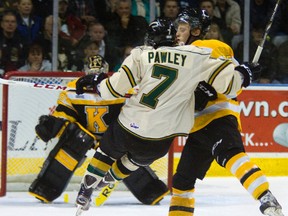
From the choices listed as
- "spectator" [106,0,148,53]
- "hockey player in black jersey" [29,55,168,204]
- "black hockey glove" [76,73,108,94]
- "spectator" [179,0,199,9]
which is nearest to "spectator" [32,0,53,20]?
"spectator" [106,0,148,53]

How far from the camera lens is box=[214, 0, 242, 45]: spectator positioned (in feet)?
23.1

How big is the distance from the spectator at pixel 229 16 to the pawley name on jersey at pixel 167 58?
3.07 meters

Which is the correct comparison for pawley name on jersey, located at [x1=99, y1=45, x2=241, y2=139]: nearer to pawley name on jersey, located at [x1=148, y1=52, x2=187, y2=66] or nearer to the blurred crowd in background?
pawley name on jersey, located at [x1=148, y1=52, x2=187, y2=66]

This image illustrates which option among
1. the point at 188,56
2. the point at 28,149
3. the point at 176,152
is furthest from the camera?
the point at 176,152

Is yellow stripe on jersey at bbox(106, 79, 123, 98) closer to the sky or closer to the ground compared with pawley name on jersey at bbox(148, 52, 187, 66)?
closer to the ground

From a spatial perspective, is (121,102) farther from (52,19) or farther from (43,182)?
(52,19)

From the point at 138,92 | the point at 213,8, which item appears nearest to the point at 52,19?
the point at 213,8

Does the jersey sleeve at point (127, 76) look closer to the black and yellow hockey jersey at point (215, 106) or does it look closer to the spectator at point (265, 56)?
the black and yellow hockey jersey at point (215, 106)

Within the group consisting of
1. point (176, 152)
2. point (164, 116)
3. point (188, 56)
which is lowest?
point (176, 152)

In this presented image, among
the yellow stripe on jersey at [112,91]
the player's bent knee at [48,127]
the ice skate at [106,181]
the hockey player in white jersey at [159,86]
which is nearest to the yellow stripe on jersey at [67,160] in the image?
the player's bent knee at [48,127]

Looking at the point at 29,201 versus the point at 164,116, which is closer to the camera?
the point at 164,116

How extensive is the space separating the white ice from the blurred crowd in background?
1153mm

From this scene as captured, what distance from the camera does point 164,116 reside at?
4.02 metres

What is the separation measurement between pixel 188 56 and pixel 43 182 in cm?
175
